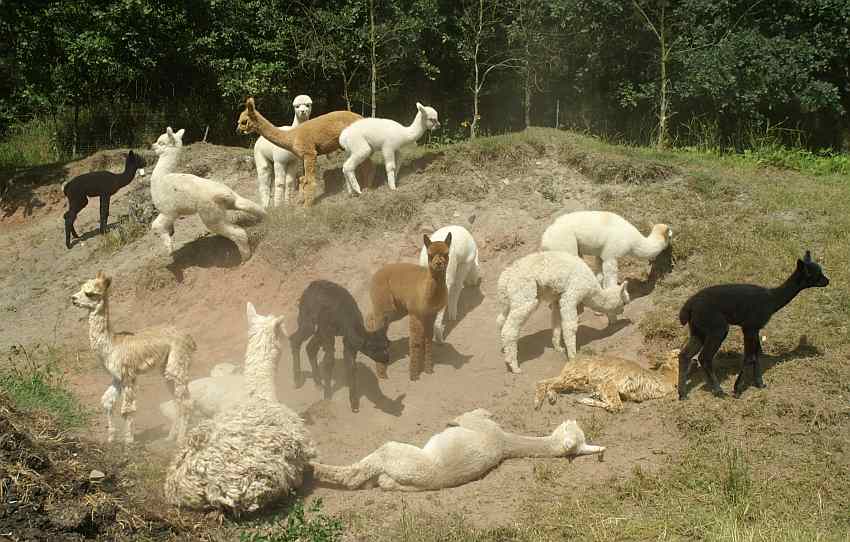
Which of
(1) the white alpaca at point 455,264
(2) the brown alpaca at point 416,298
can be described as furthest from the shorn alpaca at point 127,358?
(1) the white alpaca at point 455,264

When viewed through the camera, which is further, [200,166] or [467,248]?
[200,166]

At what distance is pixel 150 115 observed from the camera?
21.2 m

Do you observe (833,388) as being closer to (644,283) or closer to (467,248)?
(644,283)

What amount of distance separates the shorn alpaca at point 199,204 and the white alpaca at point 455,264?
3107 millimetres

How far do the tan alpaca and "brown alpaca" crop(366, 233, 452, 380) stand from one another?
1.43 m

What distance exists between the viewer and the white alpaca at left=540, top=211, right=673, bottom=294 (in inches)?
419

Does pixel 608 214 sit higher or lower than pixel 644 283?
higher

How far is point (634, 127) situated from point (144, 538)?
16.1 m

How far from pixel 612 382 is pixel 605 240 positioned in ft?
8.45

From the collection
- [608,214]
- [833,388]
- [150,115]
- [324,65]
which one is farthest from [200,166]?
[833,388]

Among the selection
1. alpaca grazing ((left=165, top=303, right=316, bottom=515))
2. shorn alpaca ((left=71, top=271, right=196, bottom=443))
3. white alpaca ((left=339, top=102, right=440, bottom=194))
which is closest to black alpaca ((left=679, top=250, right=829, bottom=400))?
alpaca grazing ((left=165, top=303, right=316, bottom=515))

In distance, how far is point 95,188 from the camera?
47.3ft

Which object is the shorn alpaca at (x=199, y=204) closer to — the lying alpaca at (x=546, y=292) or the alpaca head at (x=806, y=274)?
the lying alpaca at (x=546, y=292)

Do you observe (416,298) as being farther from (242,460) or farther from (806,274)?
(806,274)
